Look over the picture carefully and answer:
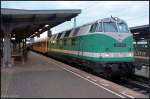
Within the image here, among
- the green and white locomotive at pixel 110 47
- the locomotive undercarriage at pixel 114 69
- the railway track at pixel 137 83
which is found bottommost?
the railway track at pixel 137 83

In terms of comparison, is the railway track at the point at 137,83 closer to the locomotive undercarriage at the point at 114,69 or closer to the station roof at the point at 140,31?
the locomotive undercarriage at the point at 114,69

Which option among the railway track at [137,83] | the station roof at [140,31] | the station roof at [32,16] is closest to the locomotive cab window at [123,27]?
the railway track at [137,83]

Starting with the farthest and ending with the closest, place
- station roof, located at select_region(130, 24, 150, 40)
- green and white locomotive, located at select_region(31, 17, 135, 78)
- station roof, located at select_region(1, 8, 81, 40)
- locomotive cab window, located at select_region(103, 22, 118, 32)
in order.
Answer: station roof, located at select_region(130, 24, 150, 40), station roof, located at select_region(1, 8, 81, 40), locomotive cab window, located at select_region(103, 22, 118, 32), green and white locomotive, located at select_region(31, 17, 135, 78)

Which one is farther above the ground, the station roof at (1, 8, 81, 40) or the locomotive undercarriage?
the station roof at (1, 8, 81, 40)

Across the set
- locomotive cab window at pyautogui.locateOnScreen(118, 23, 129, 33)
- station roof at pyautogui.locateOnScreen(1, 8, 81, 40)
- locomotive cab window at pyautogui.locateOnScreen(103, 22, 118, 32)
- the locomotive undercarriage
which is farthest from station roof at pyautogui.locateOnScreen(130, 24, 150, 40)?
the locomotive undercarriage

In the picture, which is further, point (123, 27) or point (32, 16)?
point (32, 16)

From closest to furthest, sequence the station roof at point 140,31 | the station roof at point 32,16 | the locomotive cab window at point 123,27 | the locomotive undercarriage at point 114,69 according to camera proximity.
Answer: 1. the locomotive undercarriage at point 114,69
2. the locomotive cab window at point 123,27
3. the station roof at point 32,16
4. the station roof at point 140,31

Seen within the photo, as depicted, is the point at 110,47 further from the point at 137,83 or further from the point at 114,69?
the point at 137,83

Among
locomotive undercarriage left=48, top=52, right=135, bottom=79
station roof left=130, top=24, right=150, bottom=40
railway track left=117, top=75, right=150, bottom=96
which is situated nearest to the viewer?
railway track left=117, top=75, right=150, bottom=96

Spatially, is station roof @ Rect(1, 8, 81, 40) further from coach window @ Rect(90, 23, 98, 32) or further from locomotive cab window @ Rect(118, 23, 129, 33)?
locomotive cab window @ Rect(118, 23, 129, 33)

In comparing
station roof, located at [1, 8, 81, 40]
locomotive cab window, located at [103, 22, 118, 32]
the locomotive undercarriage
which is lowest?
the locomotive undercarriage

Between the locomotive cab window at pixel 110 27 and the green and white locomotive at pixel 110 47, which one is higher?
the locomotive cab window at pixel 110 27

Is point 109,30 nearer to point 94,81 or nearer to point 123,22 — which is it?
point 123,22

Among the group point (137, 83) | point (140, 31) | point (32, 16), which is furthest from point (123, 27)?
point (140, 31)
